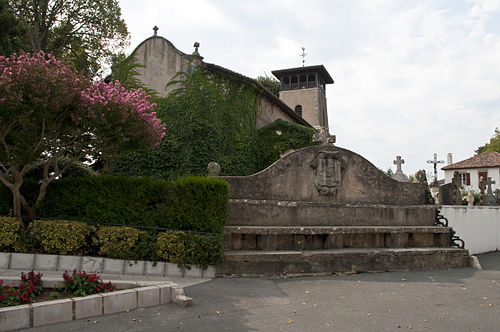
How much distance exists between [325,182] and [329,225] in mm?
1174

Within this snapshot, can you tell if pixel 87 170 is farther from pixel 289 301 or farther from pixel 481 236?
pixel 481 236

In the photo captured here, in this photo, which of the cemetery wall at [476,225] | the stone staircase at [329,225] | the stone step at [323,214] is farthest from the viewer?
the cemetery wall at [476,225]

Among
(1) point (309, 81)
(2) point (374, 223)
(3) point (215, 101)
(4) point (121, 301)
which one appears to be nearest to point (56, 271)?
(4) point (121, 301)

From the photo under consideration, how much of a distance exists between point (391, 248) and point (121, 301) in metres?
7.48

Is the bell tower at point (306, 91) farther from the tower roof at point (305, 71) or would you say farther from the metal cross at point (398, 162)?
the metal cross at point (398, 162)

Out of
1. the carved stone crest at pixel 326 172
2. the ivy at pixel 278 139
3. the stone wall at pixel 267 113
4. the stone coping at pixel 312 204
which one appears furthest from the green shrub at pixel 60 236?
the stone wall at pixel 267 113

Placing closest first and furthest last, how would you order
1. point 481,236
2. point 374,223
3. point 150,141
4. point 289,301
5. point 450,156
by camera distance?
1. point 289,301
2. point 150,141
3. point 374,223
4. point 481,236
5. point 450,156

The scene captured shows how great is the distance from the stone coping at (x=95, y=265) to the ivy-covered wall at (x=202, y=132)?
316 inches

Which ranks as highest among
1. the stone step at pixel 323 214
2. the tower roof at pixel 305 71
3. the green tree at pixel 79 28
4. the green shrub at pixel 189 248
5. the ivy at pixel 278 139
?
the tower roof at pixel 305 71

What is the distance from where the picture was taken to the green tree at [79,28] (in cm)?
1859

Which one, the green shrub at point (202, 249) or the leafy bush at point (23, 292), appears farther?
the green shrub at point (202, 249)

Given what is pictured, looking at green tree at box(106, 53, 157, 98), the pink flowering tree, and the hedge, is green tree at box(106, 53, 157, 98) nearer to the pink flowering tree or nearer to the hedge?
the pink flowering tree

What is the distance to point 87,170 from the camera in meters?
12.7

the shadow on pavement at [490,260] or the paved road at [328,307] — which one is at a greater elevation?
the paved road at [328,307]
